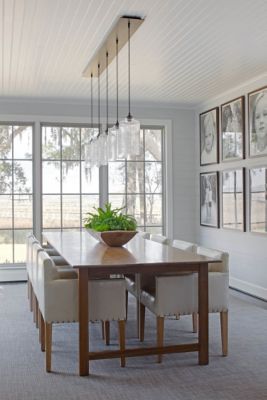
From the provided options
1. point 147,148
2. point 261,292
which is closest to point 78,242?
point 261,292

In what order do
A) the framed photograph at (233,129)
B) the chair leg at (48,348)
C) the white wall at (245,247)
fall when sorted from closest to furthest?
the chair leg at (48,348) < the white wall at (245,247) < the framed photograph at (233,129)

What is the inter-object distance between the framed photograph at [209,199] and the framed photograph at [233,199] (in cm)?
19

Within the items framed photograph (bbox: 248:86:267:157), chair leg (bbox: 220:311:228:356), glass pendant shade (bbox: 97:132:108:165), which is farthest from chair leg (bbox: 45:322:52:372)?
framed photograph (bbox: 248:86:267:157)

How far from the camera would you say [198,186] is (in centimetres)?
797

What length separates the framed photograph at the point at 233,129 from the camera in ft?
21.4

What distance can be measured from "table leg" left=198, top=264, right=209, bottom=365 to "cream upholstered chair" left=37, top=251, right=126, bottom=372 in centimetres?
57

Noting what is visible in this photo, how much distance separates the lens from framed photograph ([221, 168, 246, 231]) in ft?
21.4

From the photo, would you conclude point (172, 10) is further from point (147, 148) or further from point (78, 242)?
point (147, 148)

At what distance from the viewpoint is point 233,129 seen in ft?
22.1

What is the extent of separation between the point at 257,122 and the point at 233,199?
116 centimetres

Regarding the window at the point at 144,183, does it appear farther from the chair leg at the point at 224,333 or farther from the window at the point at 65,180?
the chair leg at the point at 224,333

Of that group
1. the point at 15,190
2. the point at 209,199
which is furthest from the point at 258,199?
the point at 15,190

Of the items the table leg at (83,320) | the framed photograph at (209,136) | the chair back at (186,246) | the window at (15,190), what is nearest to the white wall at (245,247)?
the framed photograph at (209,136)

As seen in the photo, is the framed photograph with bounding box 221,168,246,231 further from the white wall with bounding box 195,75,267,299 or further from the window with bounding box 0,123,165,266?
the window with bounding box 0,123,165,266
